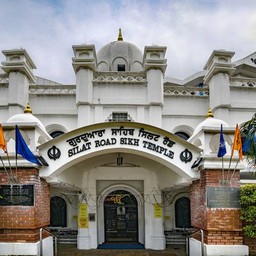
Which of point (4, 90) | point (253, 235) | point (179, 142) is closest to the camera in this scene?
point (253, 235)

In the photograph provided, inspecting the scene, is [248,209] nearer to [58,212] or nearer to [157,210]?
[157,210]

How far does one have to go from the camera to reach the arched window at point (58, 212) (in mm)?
17722

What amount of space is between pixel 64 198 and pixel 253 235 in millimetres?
10022

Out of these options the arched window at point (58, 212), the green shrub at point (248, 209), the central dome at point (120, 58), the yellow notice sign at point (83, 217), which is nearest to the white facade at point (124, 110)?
the yellow notice sign at point (83, 217)

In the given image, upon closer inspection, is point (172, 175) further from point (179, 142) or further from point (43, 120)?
point (43, 120)

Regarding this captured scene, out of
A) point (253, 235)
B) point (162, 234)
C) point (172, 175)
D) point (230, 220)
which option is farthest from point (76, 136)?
point (162, 234)

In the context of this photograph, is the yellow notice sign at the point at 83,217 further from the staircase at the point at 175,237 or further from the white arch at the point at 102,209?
the staircase at the point at 175,237

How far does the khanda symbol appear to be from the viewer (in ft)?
38.4

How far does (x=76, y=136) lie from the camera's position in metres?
11.9

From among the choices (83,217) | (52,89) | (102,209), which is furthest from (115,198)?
(52,89)

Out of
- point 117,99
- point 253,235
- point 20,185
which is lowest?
point 253,235

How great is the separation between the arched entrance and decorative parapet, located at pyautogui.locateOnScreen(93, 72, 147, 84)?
568cm

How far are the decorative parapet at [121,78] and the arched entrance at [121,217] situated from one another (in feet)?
18.6

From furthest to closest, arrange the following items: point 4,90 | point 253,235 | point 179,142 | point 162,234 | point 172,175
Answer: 1. point 4,90
2. point 162,234
3. point 172,175
4. point 179,142
5. point 253,235
